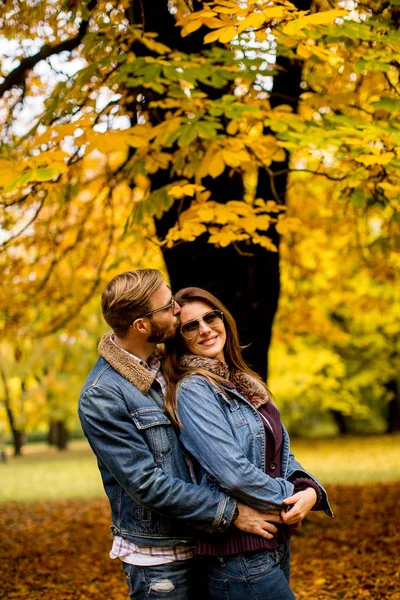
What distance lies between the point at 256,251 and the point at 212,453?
126 inches

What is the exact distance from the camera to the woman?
2.23 meters

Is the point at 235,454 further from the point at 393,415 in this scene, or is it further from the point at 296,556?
the point at 393,415

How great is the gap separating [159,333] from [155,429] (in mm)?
389

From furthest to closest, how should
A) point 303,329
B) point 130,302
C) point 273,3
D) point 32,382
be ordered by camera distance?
point 32,382
point 303,329
point 273,3
point 130,302

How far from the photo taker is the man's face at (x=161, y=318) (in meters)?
2.45

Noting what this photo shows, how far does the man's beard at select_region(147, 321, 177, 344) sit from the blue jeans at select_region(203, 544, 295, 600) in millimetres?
887

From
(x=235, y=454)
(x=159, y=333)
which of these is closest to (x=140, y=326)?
(x=159, y=333)

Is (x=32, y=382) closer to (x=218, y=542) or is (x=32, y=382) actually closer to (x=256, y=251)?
(x=256, y=251)

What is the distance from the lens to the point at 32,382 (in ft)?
85.7

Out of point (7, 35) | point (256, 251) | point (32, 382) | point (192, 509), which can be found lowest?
point (32, 382)

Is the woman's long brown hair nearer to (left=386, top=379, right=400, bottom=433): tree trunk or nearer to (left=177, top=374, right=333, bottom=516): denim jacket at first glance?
(left=177, top=374, right=333, bottom=516): denim jacket

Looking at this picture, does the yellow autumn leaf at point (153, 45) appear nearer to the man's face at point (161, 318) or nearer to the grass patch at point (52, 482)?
the man's face at point (161, 318)

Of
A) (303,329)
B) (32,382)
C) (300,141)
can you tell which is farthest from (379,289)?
(32,382)

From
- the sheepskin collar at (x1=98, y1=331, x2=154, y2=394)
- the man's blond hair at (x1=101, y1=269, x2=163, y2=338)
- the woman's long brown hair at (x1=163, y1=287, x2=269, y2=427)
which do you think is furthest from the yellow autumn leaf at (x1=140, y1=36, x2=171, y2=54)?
the sheepskin collar at (x1=98, y1=331, x2=154, y2=394)
